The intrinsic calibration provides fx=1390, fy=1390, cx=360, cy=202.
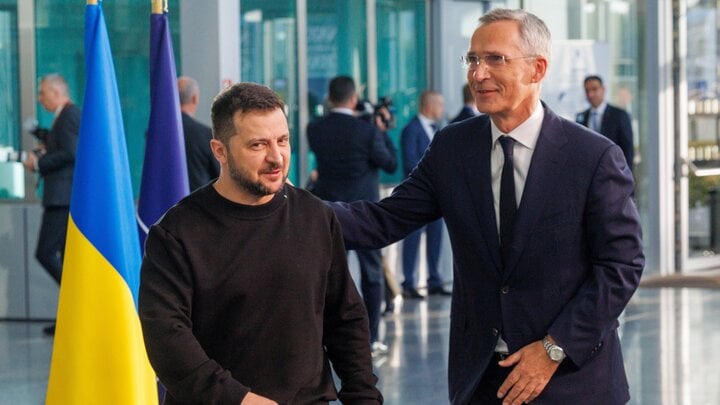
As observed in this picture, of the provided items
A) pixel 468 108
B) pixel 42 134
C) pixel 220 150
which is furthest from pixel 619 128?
pixel 220 150

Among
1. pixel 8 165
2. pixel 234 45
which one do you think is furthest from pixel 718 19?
pixel 8 165

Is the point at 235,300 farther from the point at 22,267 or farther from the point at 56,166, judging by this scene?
the point at 22,267

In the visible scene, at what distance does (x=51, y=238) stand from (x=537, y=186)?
22.0ft

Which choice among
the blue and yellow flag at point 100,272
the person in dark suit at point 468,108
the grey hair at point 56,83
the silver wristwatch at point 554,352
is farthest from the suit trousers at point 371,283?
the silver wristwatch at point 554,352

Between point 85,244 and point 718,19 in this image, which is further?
point 718,19

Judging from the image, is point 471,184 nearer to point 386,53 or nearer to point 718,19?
point 386,53

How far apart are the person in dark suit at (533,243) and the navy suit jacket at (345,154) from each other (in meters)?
5.07

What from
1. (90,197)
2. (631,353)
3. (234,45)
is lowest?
(631,353)

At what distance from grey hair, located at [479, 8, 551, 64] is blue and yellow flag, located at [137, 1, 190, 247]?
1.70 metres

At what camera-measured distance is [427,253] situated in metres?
11.7

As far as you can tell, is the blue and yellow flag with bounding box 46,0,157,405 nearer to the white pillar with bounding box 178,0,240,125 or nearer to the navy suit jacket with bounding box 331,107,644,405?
the navy suit jacket with bounding box 331,107,644,405

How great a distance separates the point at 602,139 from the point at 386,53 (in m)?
9.20

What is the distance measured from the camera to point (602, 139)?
11.3 feet

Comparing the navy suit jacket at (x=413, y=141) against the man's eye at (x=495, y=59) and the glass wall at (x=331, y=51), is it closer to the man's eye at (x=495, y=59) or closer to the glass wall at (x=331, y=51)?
the glass wall at (x=331, y=51)
